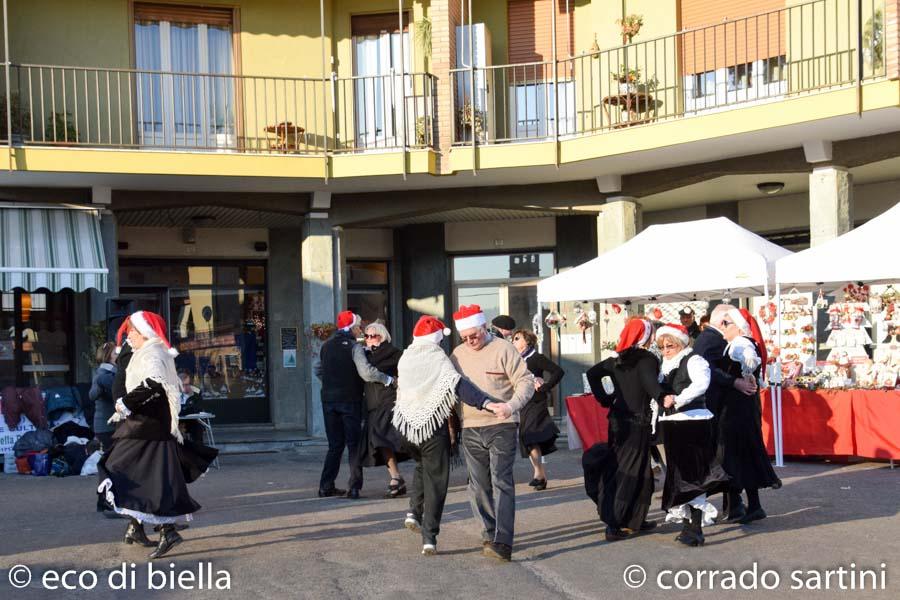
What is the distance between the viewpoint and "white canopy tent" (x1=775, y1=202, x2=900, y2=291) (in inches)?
447

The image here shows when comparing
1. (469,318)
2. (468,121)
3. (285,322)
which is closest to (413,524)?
(469,318)

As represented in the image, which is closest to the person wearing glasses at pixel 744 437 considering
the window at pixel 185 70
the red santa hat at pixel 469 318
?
the red santa hat at pixel 469 318

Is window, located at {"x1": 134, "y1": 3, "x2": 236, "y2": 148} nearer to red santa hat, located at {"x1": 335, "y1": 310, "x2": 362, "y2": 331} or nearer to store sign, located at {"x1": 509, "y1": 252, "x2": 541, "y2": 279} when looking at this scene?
store sign, located at {"x1": 509, "y1": 252, "x2": 541, "y2": 279}

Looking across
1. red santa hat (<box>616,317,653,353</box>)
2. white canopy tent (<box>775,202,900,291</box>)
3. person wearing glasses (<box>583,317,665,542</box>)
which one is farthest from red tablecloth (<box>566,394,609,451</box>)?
red santa hat (<box>616,317,653,353</box>)

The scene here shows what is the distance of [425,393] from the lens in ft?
25.1

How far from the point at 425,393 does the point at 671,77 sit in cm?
979

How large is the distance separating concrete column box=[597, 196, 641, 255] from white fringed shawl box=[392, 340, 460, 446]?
357 inches

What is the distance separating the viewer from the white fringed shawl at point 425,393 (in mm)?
7609

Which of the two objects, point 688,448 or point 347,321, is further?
point 347,321

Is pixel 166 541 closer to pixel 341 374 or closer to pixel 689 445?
pixel 341 374

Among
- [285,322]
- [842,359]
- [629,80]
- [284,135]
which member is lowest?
[842,359]

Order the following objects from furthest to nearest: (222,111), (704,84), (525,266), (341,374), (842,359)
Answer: (525,266), (222,111), (704,84), (842,359), (341,374)

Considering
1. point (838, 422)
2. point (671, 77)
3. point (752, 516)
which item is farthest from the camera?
point (671, 77)

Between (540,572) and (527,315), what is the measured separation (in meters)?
11.6
